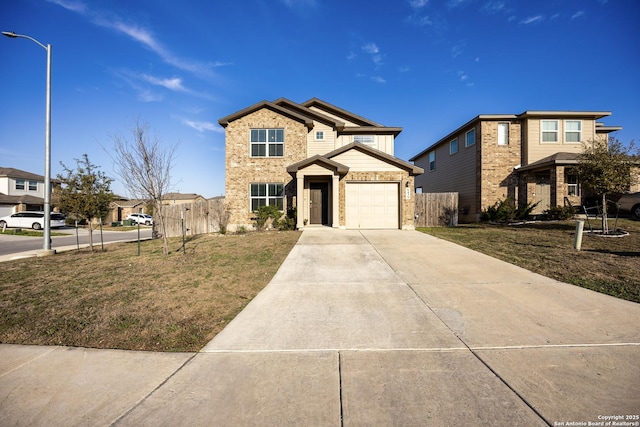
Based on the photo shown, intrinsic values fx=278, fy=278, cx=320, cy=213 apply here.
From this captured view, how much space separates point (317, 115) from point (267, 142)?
11.9 feet

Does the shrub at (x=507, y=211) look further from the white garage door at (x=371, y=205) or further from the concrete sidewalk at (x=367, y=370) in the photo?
→ the concrete sidewalk at (x=367, y=370)

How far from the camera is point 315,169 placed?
47.6 ft

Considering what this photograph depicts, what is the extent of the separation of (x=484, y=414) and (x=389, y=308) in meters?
2.25

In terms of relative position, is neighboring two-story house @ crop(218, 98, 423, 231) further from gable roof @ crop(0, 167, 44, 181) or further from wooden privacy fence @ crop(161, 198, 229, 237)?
gable roof @ crop(0, 167, 44, 181)

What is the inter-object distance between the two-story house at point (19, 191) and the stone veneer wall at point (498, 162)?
45.3 metres

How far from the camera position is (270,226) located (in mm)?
16281

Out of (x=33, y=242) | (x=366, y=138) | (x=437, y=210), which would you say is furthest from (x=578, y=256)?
(x=33, y=242)

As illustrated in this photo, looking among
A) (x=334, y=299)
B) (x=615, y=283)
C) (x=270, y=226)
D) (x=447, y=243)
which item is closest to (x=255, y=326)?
(x=334, y=299)

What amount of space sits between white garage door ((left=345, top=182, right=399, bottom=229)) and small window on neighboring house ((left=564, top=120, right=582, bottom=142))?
13.6 meters

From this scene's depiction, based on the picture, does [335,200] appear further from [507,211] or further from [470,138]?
[470,138]

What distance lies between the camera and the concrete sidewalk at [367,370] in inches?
90.0

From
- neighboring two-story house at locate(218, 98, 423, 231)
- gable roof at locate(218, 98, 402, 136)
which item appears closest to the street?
neighboring two-story house at locate(218, 98, 423, 231)

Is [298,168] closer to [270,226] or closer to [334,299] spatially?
[270,226]

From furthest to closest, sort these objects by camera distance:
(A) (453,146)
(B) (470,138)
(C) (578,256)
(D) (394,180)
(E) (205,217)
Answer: (A) (453,146), (B) (470,138), (E) (205,217), (D) (394,180), (C) (578,256)
